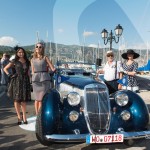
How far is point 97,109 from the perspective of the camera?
185 inches

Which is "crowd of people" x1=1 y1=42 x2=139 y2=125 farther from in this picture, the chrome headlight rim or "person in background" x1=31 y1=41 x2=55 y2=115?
the chrome headlight rim

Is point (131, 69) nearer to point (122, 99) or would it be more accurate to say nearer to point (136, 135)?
point (122, 99)

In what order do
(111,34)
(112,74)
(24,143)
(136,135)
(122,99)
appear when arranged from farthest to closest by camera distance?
(111,34), (112,74), (24,143), (122,99), (136,135)

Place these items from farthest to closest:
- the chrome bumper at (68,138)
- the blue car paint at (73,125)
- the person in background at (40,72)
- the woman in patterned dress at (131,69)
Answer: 1. the woman in patterned dress at (131,69)
2. the person in background at (40,72)
3. the blue car paint at (73,125)
4. the chrome bumper at (68,138)

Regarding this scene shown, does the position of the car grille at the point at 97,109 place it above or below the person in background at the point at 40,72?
below

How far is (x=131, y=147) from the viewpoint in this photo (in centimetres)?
511

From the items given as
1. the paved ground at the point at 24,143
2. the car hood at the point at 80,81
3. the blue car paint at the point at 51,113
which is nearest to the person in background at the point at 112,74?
the car hood at the point at 80,81

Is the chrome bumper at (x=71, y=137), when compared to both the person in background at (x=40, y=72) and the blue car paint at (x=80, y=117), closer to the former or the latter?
the blue car paint at (x=80, y=117)

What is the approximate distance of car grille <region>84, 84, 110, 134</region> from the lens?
182 inches

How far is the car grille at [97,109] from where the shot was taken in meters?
4.63

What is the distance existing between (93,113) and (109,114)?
10.5 inches

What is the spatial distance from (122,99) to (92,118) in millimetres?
722

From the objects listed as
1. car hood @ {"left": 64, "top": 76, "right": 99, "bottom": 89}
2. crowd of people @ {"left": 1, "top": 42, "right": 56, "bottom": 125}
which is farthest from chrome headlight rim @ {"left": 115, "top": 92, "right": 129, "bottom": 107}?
crowd of people @ {"left": 1, "top": 42, "right": 56, "bottom": 125}

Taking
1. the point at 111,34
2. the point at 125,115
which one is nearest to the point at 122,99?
the point at 125,115
